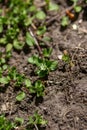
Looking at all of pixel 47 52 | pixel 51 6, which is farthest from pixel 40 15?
pixel 47 52

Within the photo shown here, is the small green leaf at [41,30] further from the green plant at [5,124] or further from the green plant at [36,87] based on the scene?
the green plant at [5,124]

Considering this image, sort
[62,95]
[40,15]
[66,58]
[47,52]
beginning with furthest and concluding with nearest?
[40,15] < [47,52] < [66,58] < [62,95]

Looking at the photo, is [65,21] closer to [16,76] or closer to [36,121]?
[16,76]

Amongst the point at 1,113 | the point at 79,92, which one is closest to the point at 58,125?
the point at 79,92

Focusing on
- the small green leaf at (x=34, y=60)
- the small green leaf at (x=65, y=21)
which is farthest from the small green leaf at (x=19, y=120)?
the small green leaf at (x=65, y=21)

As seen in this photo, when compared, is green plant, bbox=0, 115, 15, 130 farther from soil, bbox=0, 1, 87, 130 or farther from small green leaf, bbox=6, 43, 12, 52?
small green leaf, bbox=6, 43, 12, 52

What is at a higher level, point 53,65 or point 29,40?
point 29,40

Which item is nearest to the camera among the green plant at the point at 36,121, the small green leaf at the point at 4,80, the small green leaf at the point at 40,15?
the green plant at the point at 36,121

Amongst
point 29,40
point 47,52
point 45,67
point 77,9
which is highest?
point 77,9
